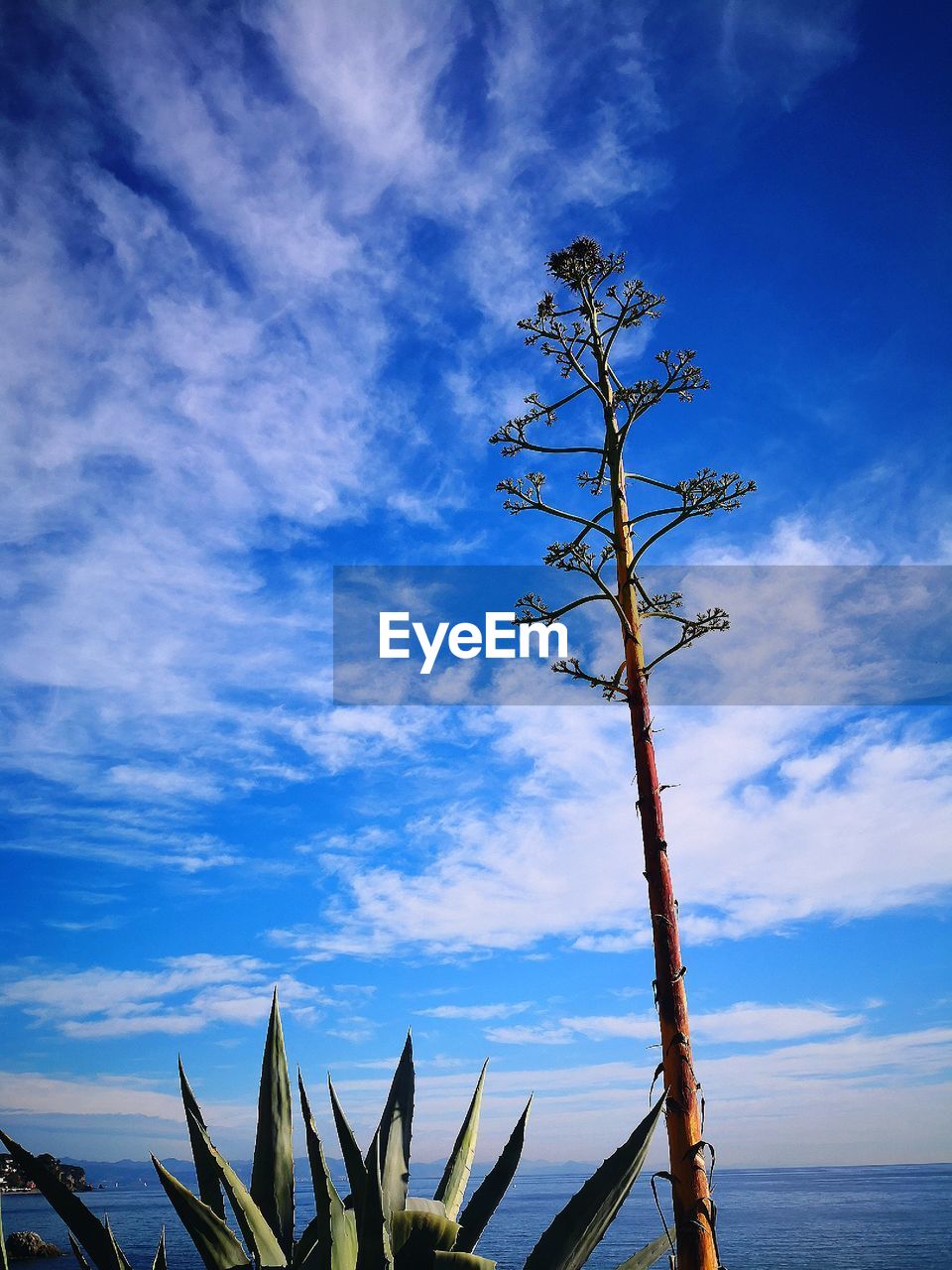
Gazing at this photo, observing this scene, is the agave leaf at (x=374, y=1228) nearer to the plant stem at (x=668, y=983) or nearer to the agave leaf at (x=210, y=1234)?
the agave leaf at (x=210, y=1234)

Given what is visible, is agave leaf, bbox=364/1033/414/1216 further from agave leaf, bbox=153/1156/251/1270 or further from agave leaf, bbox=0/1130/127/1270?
agave leaf, bbox=0/1130/127/1270

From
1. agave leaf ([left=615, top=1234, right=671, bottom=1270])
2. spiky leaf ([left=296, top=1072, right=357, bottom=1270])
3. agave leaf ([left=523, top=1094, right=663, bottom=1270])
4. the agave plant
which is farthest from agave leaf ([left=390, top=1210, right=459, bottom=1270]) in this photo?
agave leaf ([left=615, top=1234, right=671, bottom=1270])

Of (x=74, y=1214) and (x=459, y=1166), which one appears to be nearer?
(x=74, y=1214)

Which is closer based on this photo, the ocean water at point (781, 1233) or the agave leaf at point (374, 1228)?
the agave leaf at point (374, 1228)

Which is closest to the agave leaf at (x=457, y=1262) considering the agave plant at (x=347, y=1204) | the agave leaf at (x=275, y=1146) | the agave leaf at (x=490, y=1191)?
the agave plant at (x=347, y=1204)

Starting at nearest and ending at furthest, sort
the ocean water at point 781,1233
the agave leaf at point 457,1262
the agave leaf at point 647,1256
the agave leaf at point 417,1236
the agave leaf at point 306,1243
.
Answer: the agave leaf at point 457,1262 → the agave leaf at point 417,1236 → the agave leaf at point 306,1243 → the agave leaf at point 647,1256 → the ocean water at point 781,1233

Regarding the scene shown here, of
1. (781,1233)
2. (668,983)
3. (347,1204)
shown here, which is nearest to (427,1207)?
(347,1204)

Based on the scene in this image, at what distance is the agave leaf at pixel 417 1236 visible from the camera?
190 centimetres

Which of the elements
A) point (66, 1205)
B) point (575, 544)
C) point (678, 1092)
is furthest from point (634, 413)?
point (66, 1205)

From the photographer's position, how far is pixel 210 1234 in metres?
2.01

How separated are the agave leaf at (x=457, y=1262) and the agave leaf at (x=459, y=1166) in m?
0.74

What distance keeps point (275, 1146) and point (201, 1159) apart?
0.23m

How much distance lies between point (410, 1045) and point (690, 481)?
309cm

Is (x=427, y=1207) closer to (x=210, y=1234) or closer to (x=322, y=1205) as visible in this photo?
(x=322, y=1205)
